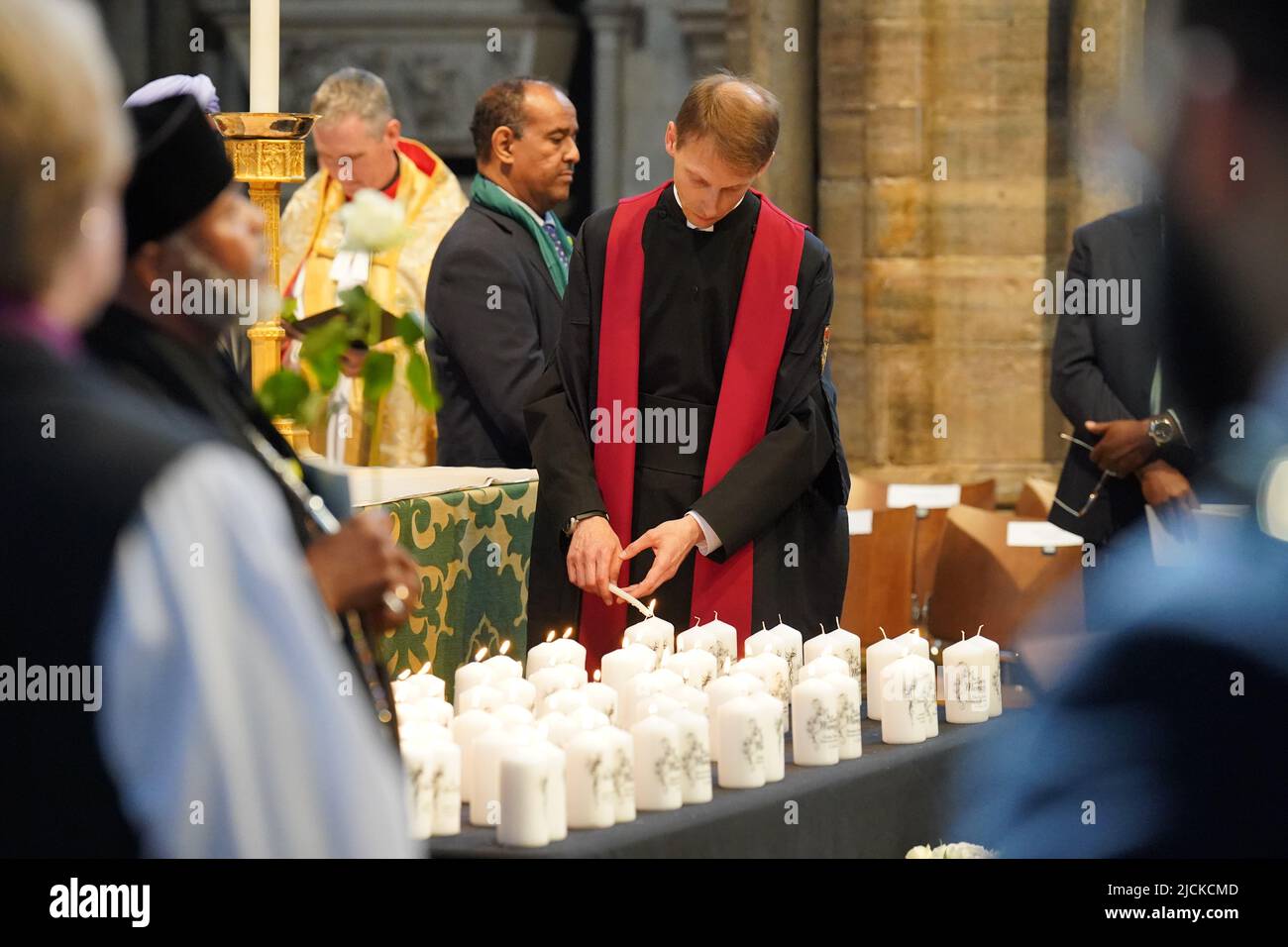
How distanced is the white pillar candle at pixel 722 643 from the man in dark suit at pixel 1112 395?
2.38 meters

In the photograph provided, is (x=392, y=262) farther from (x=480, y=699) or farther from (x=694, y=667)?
(x=480, y=699)

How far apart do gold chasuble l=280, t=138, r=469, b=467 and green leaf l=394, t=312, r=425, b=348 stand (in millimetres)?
3666

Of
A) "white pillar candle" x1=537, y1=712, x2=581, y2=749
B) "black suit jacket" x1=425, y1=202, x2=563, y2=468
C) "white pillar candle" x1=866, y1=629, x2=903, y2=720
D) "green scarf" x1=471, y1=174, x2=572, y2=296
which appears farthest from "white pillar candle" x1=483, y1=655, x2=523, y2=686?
"green scarf" x1=471, y1=174, x2=572, y2=296

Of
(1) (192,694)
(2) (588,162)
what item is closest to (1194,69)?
(1) (192,694)

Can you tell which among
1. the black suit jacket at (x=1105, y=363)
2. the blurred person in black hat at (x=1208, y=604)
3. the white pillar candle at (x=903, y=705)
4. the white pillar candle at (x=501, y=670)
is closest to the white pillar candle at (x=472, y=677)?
the white pillar candle at (x=501, y=670)

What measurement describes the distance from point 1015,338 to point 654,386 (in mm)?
4043

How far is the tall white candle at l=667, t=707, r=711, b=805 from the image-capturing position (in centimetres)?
269

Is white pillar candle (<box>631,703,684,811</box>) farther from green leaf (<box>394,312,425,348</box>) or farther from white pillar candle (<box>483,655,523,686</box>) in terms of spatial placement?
green leaf (<box>394,312,425,348</box>)

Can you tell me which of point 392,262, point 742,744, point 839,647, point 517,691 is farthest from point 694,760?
point 392,262

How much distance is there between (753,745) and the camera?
111 inches

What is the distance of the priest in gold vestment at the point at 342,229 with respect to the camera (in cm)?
615

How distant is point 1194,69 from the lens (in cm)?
267

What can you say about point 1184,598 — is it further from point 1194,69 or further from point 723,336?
point 723,336

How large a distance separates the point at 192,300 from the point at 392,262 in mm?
4537
